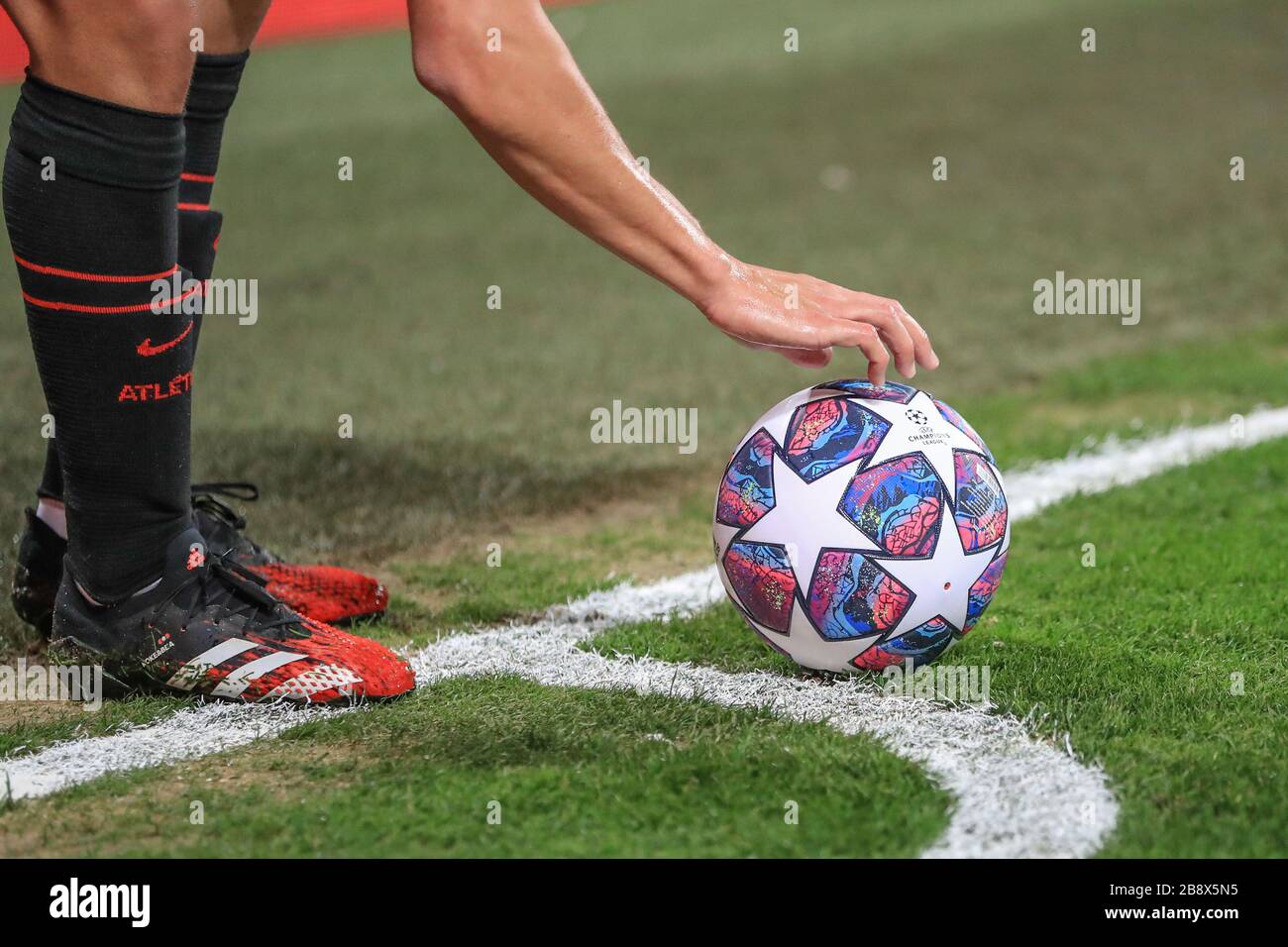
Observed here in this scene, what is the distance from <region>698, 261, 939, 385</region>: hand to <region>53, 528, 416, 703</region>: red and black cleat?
0.94 m

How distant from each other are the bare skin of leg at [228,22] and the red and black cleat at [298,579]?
38.0 inches

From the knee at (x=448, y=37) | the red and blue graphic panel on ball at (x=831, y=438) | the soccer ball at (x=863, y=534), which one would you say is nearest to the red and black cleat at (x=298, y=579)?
the soccer ball at (x=863, y=534)

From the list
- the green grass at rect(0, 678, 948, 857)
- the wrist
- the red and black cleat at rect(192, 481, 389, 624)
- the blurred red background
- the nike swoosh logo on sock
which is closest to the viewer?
the green grass at rect(0, 678, 948, 857)

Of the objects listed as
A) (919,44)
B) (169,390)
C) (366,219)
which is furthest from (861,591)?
(919,44)

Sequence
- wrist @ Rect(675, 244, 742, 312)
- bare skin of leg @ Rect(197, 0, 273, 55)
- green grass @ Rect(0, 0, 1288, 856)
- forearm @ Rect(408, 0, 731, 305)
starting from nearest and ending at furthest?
green grass @ Rect(0, 0, 1288, 856) → forearm @ Rect(408, 0, 731, 305) → wrist @ Rect(675, 244, 742, 312) → bare skin of leg @ Rect(197, 0, 273, 55)

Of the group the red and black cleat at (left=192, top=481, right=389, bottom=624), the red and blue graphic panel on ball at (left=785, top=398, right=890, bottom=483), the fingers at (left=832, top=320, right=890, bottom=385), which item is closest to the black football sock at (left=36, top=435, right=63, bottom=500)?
the red and black cleat at (left=192, top=481, right=389, bottom=624)

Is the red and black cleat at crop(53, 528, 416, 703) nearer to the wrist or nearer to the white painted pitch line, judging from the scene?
the white painted pitch line

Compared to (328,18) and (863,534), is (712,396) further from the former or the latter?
(328,18)

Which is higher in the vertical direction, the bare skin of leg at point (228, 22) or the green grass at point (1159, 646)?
the bare skin of leg at point (228, 22)

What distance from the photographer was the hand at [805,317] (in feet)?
7.91

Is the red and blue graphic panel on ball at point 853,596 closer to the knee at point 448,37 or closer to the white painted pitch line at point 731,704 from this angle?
the white painted pitch line at point 731,704

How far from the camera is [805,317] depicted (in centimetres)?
243

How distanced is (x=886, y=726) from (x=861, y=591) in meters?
0.27

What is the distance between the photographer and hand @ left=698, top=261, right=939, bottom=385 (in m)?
2.41
